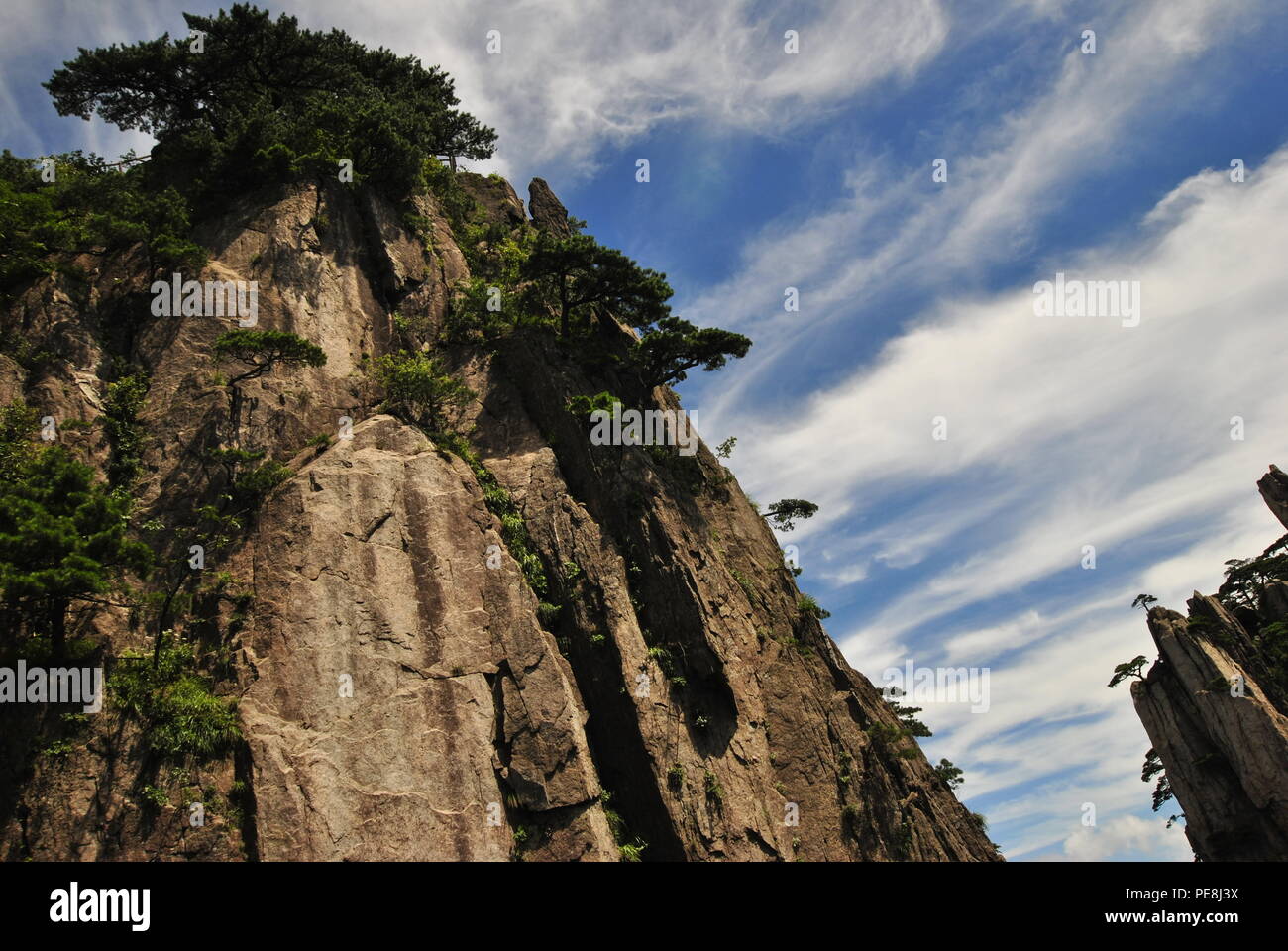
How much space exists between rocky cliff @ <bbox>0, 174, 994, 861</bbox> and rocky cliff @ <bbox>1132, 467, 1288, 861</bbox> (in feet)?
80.9

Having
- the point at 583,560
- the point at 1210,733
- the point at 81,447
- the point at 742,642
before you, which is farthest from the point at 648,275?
the point at 1210,733

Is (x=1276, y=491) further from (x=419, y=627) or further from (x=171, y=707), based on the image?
(x=171, y=707)

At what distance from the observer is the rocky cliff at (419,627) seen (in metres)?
20.4

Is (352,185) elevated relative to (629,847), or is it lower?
elevated

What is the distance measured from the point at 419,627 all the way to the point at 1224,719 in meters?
56.0

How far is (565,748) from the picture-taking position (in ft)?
80.0

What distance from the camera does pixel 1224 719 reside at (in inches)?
2020

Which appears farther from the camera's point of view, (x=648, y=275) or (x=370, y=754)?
(x=648, y=275)

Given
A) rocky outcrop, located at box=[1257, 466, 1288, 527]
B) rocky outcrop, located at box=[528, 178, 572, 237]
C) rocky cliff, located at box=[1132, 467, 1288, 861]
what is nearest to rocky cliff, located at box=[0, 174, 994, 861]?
rocky outcrop, located at box=[528, 178, 572, 237]

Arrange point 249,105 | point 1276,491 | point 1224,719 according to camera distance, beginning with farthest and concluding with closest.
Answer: point 1276,491
point 1224,719
point 249,105

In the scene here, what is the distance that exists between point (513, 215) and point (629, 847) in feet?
136

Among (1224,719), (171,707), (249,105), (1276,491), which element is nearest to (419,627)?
(171,707)

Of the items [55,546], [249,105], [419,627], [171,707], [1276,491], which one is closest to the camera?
[55,546]

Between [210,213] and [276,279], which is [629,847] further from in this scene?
[210,213]
